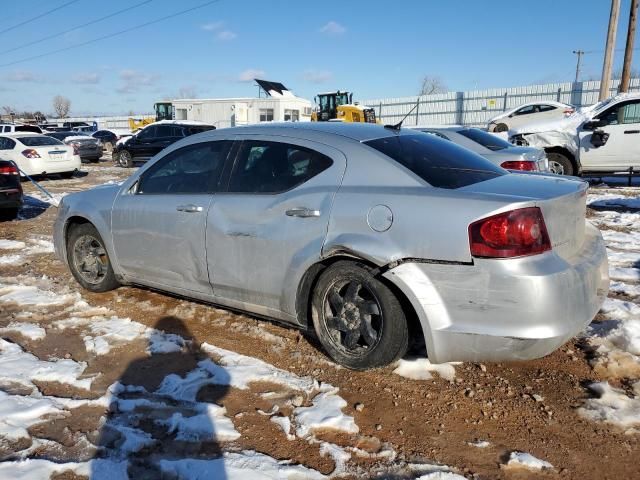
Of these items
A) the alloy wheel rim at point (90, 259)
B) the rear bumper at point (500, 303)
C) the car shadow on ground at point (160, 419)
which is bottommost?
the car shadow on ground at point (160, 419)

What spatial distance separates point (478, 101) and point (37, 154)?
26.4 m

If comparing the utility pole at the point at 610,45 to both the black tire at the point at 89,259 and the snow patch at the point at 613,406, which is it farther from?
the black tire at the point at 89,259

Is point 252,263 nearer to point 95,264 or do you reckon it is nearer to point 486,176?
point 486,176

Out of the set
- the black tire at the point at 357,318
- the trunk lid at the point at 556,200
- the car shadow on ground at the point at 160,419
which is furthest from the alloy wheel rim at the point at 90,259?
the trunk lid at the point at 556,200

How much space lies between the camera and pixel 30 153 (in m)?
15.2

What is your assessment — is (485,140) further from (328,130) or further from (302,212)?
(302,212)

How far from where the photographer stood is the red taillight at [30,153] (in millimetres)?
15086

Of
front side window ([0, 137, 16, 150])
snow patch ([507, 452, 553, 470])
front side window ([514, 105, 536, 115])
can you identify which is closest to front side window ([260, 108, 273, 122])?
front side window ([514, 105, 536, 115])

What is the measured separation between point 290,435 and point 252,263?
4.20 ft

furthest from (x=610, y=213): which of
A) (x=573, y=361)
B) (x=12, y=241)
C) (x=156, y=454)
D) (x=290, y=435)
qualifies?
(x=12, y=241)

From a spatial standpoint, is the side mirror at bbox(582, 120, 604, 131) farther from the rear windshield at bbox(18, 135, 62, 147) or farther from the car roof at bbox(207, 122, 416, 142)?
the rear windshield at bbox(18, 135, 62, 147)

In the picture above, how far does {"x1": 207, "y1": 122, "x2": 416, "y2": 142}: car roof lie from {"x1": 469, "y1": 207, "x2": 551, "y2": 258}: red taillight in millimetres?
1119

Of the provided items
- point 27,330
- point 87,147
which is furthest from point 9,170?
point 87,147

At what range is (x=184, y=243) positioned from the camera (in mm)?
4043
